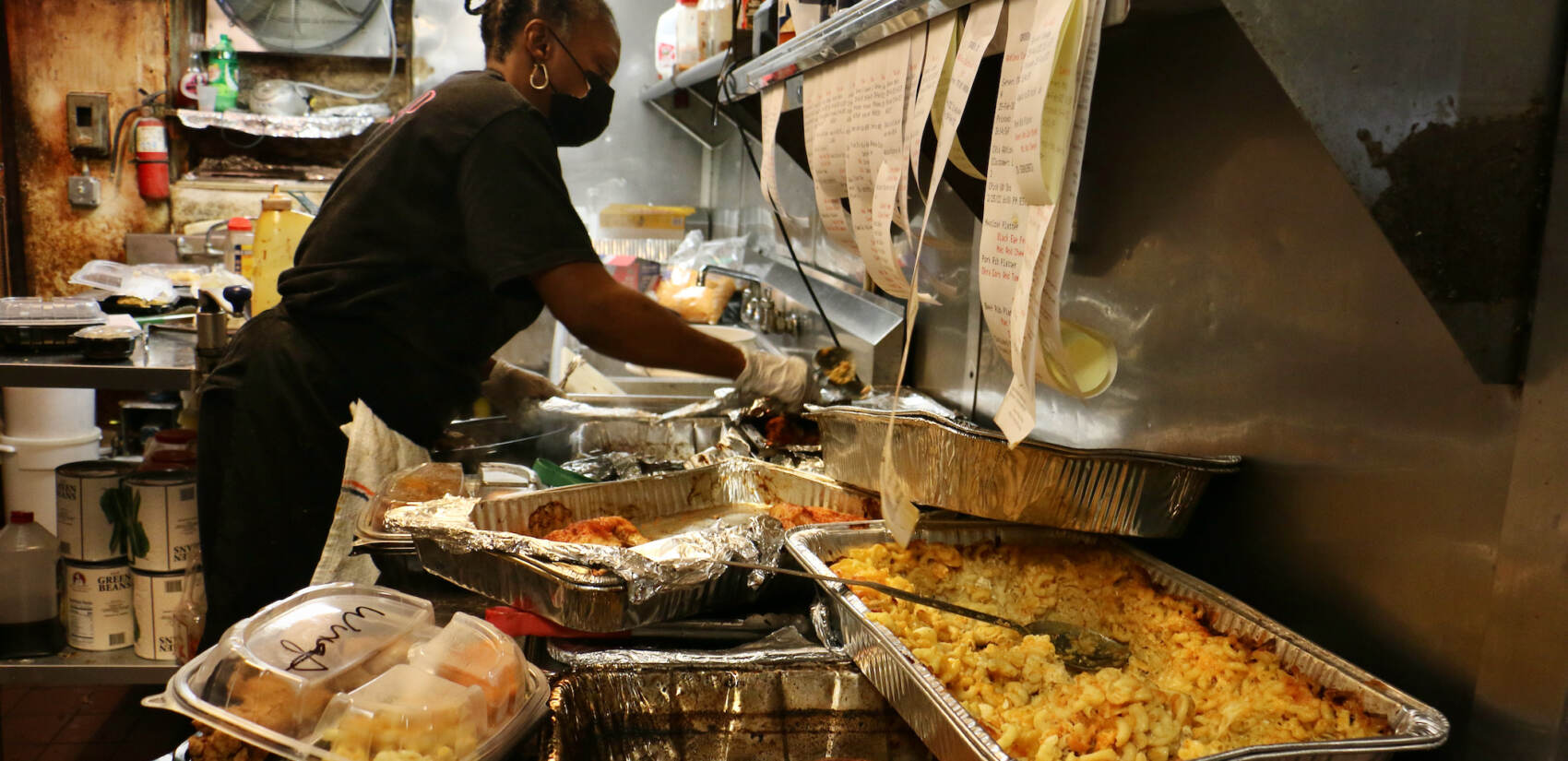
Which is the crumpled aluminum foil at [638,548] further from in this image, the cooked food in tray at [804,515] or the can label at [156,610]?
the can label at [156,610]

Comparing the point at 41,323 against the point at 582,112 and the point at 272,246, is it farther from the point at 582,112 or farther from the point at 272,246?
the point at 582,112

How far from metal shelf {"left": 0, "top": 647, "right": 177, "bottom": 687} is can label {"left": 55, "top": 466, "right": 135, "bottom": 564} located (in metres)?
0.24

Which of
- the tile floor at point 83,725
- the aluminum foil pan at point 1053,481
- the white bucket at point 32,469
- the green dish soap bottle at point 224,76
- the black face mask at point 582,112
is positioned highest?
the green dish soap bottle at point 224,76

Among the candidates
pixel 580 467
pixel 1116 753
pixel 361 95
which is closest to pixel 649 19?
pixel 361 95

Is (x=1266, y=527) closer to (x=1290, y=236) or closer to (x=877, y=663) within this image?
(x=1290, y=236)

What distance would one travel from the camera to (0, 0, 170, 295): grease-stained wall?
5.22m

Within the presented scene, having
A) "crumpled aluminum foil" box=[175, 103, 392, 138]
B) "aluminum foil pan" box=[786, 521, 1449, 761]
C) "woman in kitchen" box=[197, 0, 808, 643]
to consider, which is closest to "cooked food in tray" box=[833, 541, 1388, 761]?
"aluminum foil pan" box=[786, 521, 1449, 761]

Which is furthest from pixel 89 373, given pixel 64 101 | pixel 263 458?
pixel 64 101

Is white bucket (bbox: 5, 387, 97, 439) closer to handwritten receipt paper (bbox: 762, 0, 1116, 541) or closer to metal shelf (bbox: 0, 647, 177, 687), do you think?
metal shelf (bbox: 0, 647, 177, 687)

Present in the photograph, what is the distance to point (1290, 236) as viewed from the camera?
1.19m

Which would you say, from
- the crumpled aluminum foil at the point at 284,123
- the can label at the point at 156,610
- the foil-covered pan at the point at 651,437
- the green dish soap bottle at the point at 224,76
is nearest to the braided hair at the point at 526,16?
the foil-covered pan at the point at 651,437

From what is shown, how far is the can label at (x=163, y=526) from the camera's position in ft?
8.06

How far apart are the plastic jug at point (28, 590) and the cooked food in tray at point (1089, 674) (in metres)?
2.17

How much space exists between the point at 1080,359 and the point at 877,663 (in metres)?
0.41
